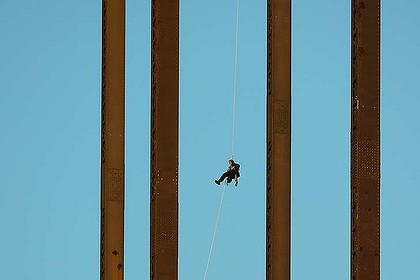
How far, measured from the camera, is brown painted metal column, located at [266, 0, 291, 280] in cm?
2646

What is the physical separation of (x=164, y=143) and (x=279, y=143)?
2.27 meters

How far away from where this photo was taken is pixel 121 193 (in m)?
26.3

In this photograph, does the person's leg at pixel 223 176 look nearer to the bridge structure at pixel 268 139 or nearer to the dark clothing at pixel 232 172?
the dark clothing at pixel 232 172

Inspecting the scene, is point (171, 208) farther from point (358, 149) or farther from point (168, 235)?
point (358, 149)

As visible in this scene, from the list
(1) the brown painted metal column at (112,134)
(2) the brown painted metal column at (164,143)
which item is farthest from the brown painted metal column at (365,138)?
(1) the brown painted metal column at (112,134)

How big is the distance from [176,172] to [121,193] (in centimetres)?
120

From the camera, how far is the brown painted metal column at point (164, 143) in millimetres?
25859

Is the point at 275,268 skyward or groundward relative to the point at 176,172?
groundward

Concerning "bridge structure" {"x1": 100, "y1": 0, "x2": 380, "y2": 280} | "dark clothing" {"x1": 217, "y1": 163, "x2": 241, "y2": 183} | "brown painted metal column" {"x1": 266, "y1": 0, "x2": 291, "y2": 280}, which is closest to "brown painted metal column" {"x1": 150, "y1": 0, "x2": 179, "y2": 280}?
"bridge structure" {"x1": 100, "y1": 0, "x2": 380, "y2": 280}

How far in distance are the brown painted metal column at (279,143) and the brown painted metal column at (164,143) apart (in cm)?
189

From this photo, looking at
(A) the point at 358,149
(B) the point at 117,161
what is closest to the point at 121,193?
(B) the point at 117,161

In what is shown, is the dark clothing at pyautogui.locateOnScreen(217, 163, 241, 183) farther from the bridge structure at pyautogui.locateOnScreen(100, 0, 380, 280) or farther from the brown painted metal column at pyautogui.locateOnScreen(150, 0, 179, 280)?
the brown painted metal column at pyautogui.locateOnScreen(150, 0, 179, 280)

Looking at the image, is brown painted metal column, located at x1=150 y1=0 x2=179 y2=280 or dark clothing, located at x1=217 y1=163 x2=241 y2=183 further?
dark clothing, located at x1=217 y1=163 x2=241 y2=183

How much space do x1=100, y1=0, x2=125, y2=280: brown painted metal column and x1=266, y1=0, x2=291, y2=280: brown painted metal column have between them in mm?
2851
